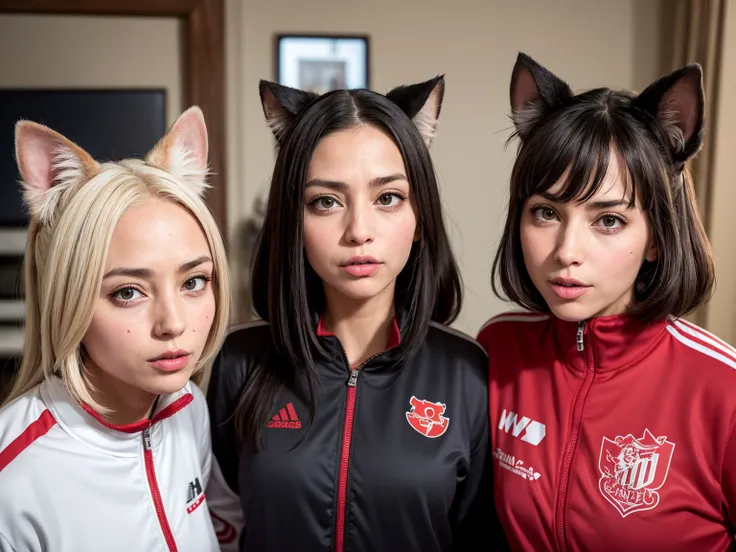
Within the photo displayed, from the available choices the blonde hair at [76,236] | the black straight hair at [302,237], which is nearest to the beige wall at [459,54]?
the black straight hair at [302,237]

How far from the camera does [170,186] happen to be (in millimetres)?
1133

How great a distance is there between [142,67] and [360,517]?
2479 mm

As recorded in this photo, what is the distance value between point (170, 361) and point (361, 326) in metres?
0.47

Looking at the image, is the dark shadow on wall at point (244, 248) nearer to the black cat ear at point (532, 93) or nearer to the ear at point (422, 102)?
the ear at point (422, 102)

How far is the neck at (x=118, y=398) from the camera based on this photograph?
1154 millimetres

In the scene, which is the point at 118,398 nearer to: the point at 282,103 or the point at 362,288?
the point at 362,288

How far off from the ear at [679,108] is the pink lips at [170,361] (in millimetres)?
940

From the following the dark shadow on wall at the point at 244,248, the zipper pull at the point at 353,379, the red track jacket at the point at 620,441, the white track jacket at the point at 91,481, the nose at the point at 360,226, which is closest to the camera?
the white track jacket at the point at 91,481

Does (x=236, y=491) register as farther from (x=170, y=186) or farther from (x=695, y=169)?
(x=695, y=169)

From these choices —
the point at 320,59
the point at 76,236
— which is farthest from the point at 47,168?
the point at 320,59

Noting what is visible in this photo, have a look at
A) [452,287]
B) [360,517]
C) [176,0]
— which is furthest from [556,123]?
[176,0]

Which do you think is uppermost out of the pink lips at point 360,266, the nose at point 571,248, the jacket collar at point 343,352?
the nose at point 571,248

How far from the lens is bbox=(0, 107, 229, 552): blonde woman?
3.42 ft

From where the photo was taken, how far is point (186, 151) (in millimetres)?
1240
